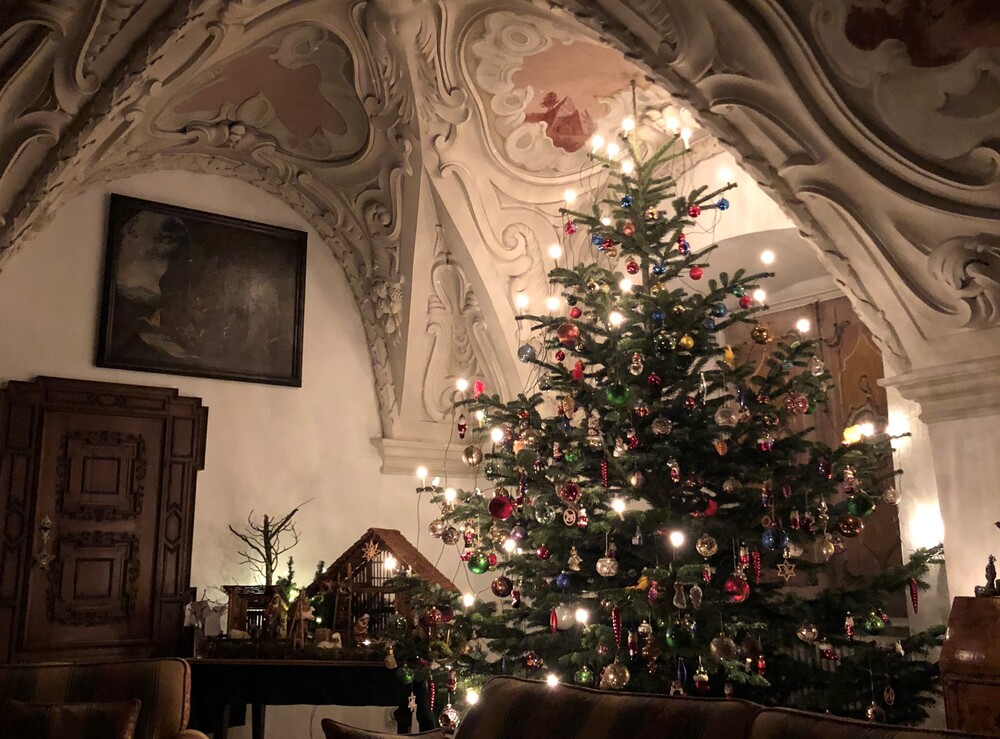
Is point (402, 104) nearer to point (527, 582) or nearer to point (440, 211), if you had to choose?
point (440, 211)

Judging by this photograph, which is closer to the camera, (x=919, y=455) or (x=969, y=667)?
(x=969, y=667)

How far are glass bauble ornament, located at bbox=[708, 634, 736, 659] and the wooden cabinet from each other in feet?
2.33

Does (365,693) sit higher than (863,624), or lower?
lower

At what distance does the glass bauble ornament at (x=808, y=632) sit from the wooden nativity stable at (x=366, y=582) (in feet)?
8.42

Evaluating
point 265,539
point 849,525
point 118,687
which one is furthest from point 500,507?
point 265,539

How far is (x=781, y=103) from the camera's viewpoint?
12.1 feet

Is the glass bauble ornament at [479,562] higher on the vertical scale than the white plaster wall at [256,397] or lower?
lower

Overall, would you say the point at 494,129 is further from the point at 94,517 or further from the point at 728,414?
the point at 94,517

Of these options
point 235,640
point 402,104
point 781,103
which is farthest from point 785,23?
point 235,640

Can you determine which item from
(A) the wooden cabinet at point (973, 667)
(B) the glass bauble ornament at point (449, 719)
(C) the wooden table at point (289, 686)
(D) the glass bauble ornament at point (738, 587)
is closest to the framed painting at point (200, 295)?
(C) the wooden table at point (289, 686)

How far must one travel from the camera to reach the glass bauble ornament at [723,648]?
3182 mm

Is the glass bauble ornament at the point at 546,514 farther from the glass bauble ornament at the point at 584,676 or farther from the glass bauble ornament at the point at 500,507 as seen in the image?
the glass bauble ornament at the point at 584,676

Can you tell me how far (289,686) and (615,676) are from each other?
2.33m

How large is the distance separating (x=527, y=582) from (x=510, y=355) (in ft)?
9.68
